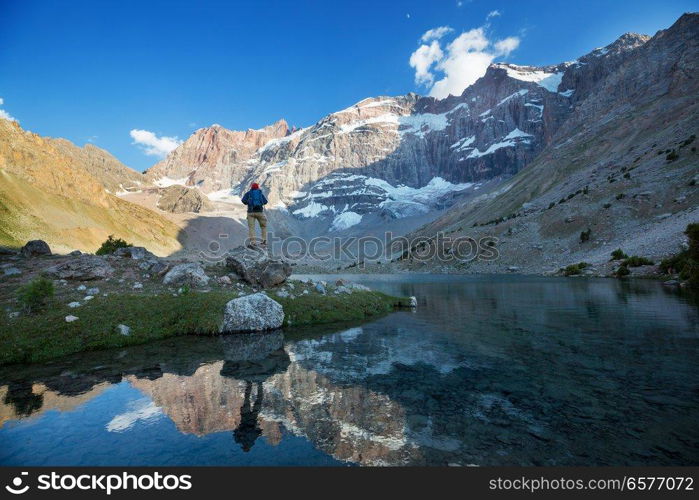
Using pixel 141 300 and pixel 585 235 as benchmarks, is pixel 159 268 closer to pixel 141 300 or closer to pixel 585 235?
pixel 141 300

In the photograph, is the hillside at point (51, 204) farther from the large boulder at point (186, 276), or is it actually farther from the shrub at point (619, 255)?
the shrub at point (619, 255)

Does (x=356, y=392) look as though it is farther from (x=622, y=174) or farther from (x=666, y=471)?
(x=622, y=174)

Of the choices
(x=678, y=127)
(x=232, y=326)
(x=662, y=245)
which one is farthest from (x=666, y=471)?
(x=678, y=127)

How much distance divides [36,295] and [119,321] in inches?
153

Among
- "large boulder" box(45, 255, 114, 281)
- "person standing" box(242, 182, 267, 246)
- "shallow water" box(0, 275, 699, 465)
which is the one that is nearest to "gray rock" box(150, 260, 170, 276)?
"large boulder" box(45, 255, 114, 281)

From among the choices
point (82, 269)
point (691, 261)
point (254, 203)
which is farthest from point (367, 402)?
point (691, 261)

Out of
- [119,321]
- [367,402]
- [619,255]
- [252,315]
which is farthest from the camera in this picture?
[619,255]

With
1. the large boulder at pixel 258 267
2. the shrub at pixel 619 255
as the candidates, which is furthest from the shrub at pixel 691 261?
the large boulder at pixel 258 267

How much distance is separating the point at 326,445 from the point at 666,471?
6.49 metres

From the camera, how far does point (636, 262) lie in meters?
52.0

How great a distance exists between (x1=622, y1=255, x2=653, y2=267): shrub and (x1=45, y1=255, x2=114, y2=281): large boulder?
67.0m

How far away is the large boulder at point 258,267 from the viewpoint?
2591cm

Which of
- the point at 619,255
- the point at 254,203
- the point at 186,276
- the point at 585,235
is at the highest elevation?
the point at 254,203

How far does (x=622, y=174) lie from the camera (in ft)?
314
